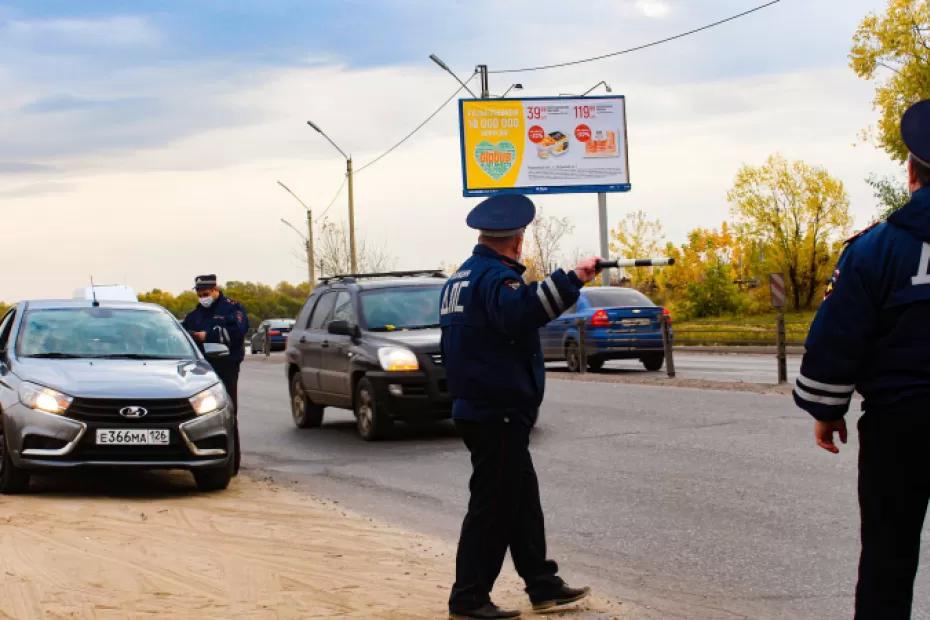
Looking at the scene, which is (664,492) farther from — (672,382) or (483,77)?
(483,77)

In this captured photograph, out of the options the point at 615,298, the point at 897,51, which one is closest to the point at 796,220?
the point at 897,51

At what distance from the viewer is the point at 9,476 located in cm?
1055

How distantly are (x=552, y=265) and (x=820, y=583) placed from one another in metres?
72.6

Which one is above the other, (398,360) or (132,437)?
(398,360)

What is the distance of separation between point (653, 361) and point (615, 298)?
1.40m

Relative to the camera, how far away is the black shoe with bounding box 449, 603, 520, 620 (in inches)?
239

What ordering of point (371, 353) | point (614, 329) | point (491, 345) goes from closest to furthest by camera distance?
point (491, 345), point (371, 353), point (614, 329)

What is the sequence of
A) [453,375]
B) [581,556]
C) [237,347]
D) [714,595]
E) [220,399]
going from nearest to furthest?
[453,375], [714,595], [581,556], [220,399], [237,347]

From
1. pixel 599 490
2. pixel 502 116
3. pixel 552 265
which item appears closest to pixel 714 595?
pixel 599 490

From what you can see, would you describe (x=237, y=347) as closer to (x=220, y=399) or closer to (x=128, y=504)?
(x=220, y=399)

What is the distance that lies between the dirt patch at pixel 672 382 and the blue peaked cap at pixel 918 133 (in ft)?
46.9

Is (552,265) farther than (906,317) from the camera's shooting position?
Yes

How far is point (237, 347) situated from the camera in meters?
13.6

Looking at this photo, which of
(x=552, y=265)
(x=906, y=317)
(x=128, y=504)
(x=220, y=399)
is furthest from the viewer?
(x=552, y=265)
